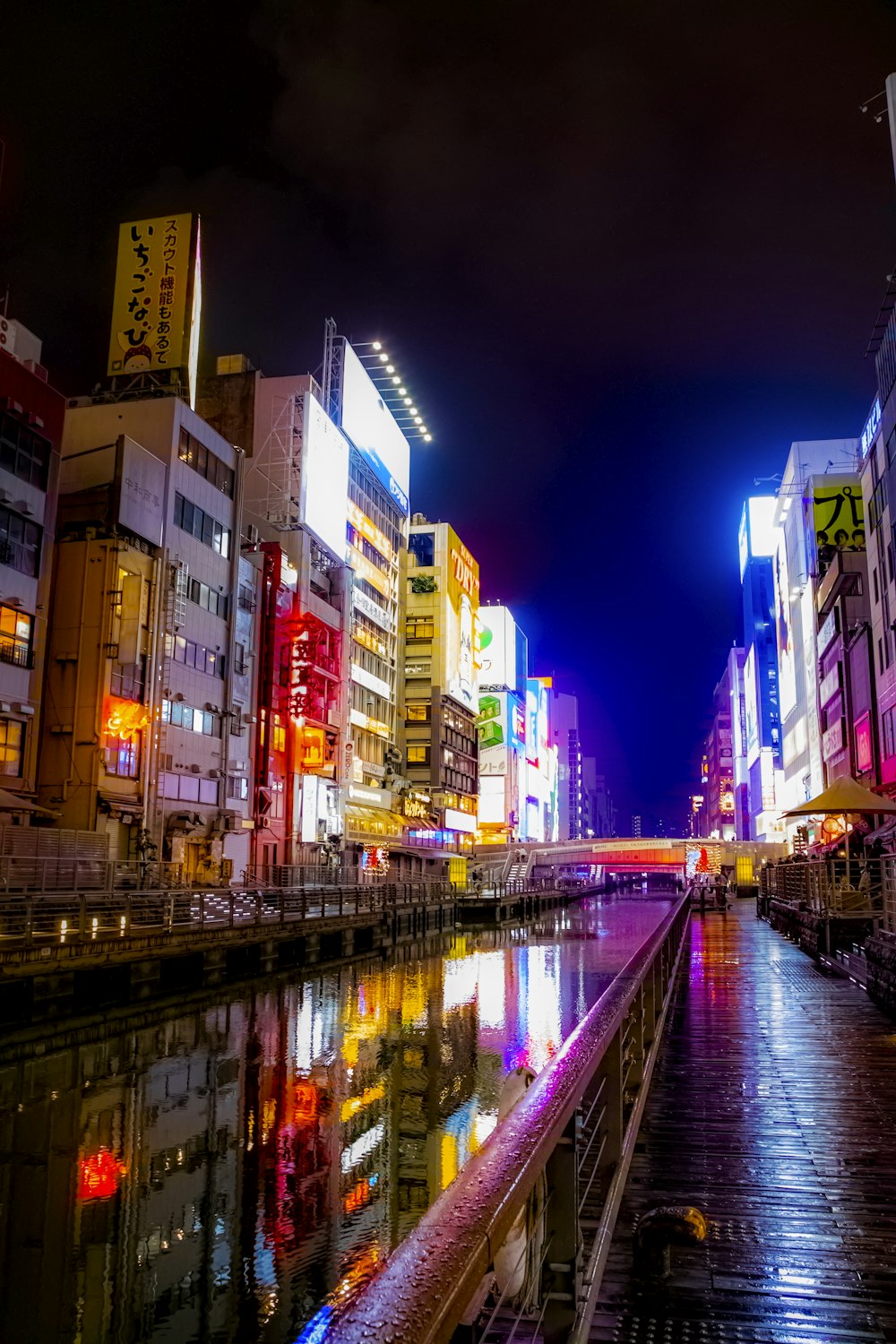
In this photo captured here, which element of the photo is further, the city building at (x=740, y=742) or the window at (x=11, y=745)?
the city building at (x=740, y=742)

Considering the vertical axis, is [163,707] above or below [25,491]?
below

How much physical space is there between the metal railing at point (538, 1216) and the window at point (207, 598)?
1708 inches

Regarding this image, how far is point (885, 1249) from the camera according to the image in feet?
18.6

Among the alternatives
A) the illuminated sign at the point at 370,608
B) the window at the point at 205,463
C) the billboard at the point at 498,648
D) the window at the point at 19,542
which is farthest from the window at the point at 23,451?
the billboard at the point at 498,648

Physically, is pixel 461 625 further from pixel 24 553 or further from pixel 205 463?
pixel 24 553

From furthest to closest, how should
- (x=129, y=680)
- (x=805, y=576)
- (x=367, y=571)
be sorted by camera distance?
(x=805, y=576) < (x=367, y=571) < (x=129, y=680)

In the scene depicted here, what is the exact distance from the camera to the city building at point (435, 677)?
319 feet

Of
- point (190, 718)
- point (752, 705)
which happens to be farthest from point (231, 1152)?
point (752, 705)

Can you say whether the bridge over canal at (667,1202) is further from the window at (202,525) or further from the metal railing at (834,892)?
the window at (202,525)

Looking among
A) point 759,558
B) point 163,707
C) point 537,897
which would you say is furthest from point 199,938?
point 759,558

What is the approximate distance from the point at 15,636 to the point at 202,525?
557 inches

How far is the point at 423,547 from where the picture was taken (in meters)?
102

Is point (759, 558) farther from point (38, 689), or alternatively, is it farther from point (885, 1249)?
point (885, 1249)

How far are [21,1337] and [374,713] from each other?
77.7 meters
